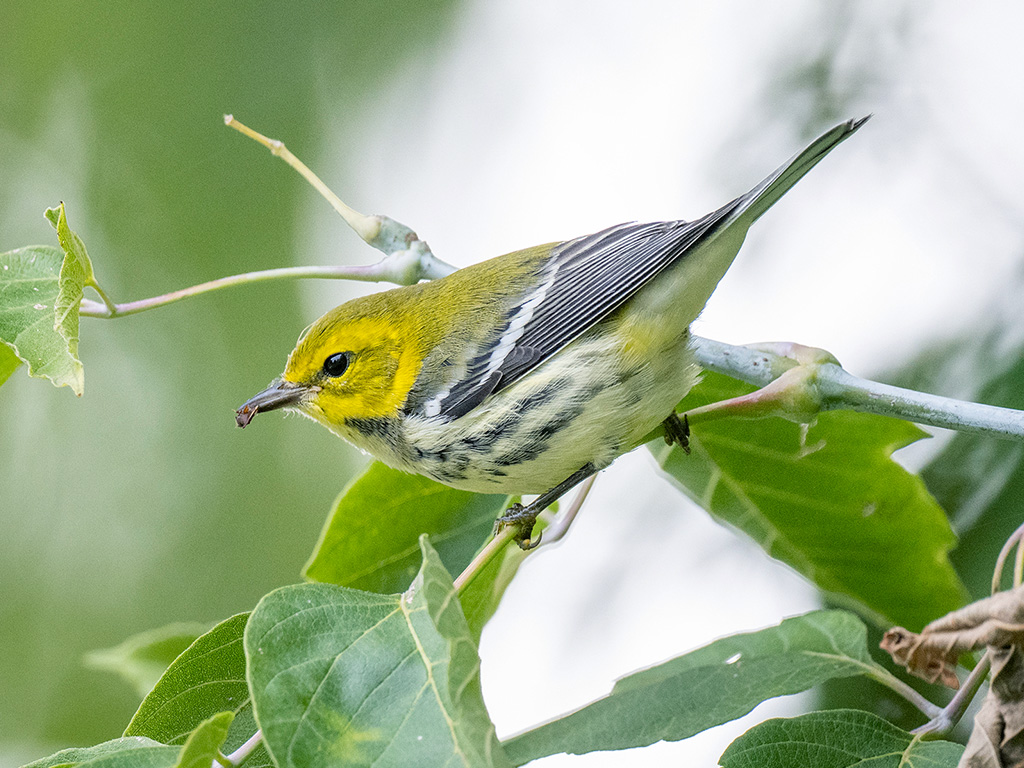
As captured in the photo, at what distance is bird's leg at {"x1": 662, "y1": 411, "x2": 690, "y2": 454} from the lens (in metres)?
1.73

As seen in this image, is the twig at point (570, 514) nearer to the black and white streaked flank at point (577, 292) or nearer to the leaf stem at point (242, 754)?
the black and white streaked flank at point (577, 292)

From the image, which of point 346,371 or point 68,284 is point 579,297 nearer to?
point 346,371

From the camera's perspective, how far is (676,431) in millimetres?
1738

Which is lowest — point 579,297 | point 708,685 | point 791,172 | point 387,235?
point 708,685

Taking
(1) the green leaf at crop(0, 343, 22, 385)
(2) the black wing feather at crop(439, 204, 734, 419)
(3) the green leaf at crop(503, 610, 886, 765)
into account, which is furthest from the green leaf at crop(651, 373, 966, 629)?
(1) the green leaf at crop(0, 343, 22, 385)

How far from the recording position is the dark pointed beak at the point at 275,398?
192cm

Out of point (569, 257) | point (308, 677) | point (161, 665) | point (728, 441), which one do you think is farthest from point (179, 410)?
point (308, 677)

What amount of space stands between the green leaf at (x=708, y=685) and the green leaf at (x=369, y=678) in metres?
0.15

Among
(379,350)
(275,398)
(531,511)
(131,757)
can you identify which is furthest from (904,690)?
(275,398)

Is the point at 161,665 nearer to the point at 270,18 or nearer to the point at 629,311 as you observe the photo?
the point at 629,311

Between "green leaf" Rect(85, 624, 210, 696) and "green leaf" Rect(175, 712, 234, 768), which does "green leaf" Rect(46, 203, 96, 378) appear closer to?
"green leaf" Rect(175, 712, 234, 768)

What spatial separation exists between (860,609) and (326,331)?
49.1 inches

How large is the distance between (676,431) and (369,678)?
0.86m

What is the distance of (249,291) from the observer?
174 inches
